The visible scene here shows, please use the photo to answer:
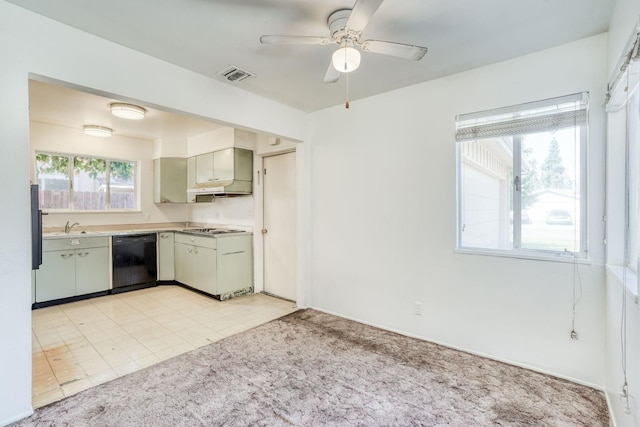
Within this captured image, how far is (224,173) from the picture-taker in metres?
4.39

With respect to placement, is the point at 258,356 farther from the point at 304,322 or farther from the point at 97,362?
the point at 97,362

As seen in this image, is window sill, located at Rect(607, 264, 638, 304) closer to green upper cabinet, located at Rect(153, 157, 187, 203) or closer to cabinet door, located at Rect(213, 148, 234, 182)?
cabinet door, located at Rect(213, 148, 234, 182)

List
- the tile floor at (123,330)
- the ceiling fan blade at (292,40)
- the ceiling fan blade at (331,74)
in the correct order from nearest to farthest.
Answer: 1. the ceiling fan blade at (292,40)
2. the ceiling fan blade at (331,74)
3. the tile floor at (123,330)

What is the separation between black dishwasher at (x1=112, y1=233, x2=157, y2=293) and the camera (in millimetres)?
4508

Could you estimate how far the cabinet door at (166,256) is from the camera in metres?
4.94

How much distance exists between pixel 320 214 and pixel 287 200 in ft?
2.30

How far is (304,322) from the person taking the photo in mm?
3408

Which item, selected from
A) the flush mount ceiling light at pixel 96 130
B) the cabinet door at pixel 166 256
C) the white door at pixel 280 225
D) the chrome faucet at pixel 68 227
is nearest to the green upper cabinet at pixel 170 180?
the cabinet door at pixel 166 256

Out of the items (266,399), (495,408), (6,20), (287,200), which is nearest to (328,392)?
(266,399)

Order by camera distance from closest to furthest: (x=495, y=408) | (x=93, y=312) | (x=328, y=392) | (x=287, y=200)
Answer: (x=495, y=408), (x=328, y=392), (x=93, y=312), (x=287, y=200)

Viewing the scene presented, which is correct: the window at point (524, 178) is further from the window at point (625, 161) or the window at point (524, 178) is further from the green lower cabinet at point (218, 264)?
the green lower cabinet at point (218, 264)

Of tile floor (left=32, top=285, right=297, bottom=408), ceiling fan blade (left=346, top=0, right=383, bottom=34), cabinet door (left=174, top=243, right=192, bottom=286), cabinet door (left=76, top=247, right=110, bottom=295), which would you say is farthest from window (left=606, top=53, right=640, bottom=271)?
cabinet door (left=76, top=247, right=110, bottom=295)

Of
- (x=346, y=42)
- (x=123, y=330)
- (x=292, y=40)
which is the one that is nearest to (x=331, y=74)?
(x=346, y=42)

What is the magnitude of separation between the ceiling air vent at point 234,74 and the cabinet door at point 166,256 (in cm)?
311
